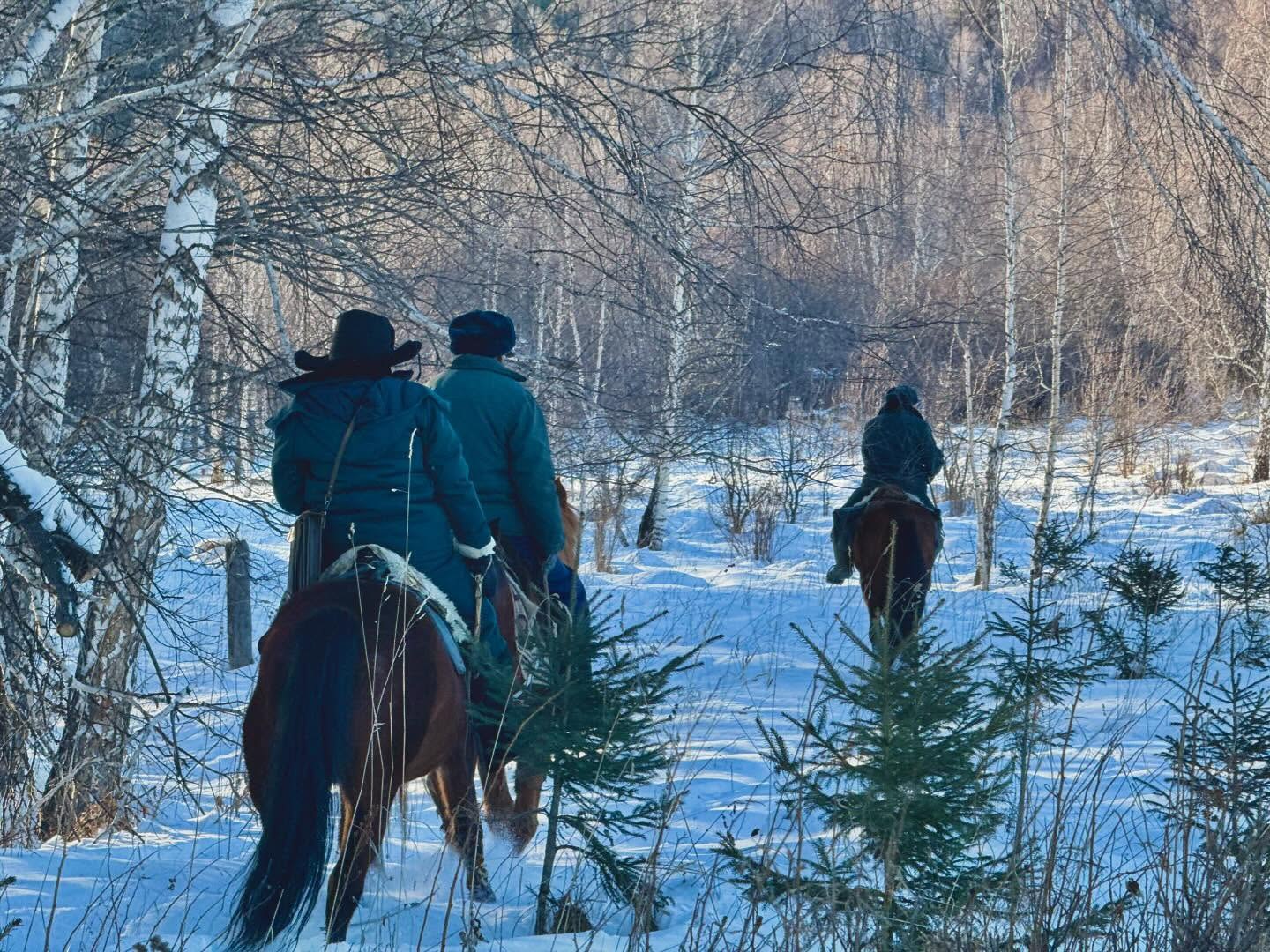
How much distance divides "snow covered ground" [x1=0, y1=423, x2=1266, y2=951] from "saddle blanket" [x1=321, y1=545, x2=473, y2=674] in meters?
0.57

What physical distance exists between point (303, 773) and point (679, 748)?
7.56 ft

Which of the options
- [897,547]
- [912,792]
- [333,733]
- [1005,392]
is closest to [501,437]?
[333,733]

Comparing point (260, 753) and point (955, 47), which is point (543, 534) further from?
point (955, 47)

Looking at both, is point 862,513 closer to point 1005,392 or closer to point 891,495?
point 891,495

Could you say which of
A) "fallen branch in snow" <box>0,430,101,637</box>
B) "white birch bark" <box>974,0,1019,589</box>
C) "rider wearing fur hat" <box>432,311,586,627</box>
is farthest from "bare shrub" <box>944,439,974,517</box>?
"fallen branch in snow" <box>0,430,101,637</box>

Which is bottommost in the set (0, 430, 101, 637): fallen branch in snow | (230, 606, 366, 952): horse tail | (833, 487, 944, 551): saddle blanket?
(230, 606, 366, 952): horse tail

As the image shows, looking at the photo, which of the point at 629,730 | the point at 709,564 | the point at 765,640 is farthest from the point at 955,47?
the point at 709,564

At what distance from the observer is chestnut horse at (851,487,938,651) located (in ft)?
25.2

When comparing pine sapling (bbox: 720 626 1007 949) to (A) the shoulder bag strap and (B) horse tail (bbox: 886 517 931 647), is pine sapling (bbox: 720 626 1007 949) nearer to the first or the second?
(A) the shoulder bag strap

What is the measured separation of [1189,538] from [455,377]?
13.0 m

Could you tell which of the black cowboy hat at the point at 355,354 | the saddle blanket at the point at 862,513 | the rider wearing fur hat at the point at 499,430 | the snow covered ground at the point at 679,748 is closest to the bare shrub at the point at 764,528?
the snow covered ground at the point at 679,748

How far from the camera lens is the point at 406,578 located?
12.8 ft

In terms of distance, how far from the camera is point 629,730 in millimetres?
3346

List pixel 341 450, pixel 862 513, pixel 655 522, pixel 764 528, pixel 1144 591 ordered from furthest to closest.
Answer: pixel 655 522
pixel 764 528
pixel 1144 591
pixel 862 513
pixel 341 450
